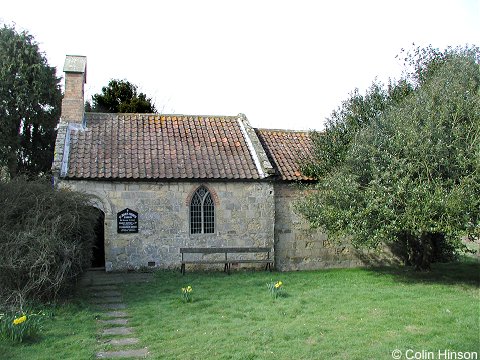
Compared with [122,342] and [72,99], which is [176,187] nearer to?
[72,99]

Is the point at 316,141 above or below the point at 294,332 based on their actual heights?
above

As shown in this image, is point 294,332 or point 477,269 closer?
point 294,332

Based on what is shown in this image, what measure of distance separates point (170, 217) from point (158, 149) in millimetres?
2876

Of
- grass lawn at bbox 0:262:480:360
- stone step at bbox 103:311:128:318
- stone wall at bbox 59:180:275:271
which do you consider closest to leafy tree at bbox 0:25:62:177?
stone wall at bbox 59:180:275:271

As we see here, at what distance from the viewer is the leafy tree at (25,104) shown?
25781mm

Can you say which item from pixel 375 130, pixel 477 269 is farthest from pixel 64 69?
pixel 477 269

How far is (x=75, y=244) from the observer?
11.4 meters

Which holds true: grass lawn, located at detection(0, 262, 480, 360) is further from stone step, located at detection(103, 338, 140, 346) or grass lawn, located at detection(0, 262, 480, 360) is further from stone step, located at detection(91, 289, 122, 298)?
stone step, located at detection(91, 289, 122, 298)

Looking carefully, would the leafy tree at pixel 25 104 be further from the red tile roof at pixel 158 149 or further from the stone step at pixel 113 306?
the stone step at pixel 113 306

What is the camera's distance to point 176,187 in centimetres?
1706

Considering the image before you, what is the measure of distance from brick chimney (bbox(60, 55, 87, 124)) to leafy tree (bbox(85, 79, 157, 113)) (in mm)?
10387

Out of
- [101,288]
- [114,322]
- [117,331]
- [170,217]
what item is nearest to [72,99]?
[170,217]

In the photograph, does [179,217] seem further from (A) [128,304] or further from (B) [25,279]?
(B) [25,279]

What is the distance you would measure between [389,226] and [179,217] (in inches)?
293
